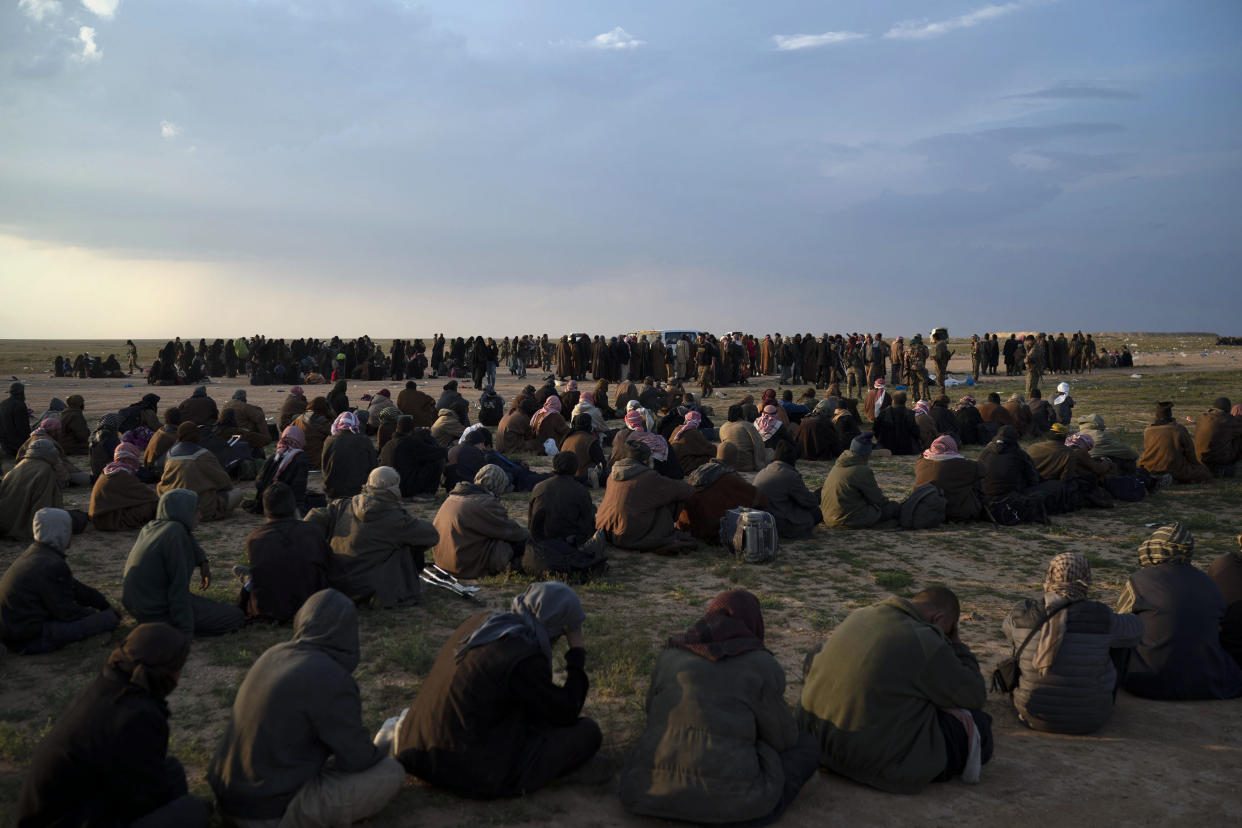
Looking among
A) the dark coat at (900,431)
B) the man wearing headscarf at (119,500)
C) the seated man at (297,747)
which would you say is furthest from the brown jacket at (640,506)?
the dark coat at (900,431)

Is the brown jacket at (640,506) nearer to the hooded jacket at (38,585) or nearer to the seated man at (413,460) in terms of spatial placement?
the seated man at (413,460)

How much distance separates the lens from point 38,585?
5.27m

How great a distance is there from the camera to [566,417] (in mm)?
14883

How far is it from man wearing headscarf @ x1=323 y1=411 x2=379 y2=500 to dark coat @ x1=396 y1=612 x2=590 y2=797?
20.7 feet

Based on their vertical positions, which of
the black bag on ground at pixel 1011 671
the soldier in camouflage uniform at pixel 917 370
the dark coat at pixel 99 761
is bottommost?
the black bag on ground at pixel 1011 671

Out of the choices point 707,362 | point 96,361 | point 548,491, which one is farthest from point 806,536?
point 96,361

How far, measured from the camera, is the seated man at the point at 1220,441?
11.3 metres

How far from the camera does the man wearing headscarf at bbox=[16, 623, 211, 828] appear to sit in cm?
301

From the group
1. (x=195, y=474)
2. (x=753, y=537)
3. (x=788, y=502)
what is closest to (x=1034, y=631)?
(x=753, y=537)

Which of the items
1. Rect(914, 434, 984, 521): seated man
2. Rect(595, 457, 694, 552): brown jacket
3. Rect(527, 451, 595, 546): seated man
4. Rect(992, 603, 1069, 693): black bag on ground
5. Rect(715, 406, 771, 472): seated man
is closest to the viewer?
Rect(992, 603, 1069, 693): black bag on ground

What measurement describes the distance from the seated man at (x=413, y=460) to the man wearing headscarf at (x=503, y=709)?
678cm

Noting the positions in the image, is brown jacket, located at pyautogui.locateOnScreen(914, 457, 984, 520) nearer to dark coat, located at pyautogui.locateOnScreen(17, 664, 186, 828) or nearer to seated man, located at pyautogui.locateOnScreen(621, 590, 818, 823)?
seated man, located at pyautogui.locateOnScreen(621, 590, 818, 823)

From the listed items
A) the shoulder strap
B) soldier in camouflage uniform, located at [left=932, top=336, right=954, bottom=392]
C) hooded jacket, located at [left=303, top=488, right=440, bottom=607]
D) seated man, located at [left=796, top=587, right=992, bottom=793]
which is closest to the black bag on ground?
the shoulder strap

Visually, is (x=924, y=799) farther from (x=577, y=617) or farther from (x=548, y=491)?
(x=548, y=491)
